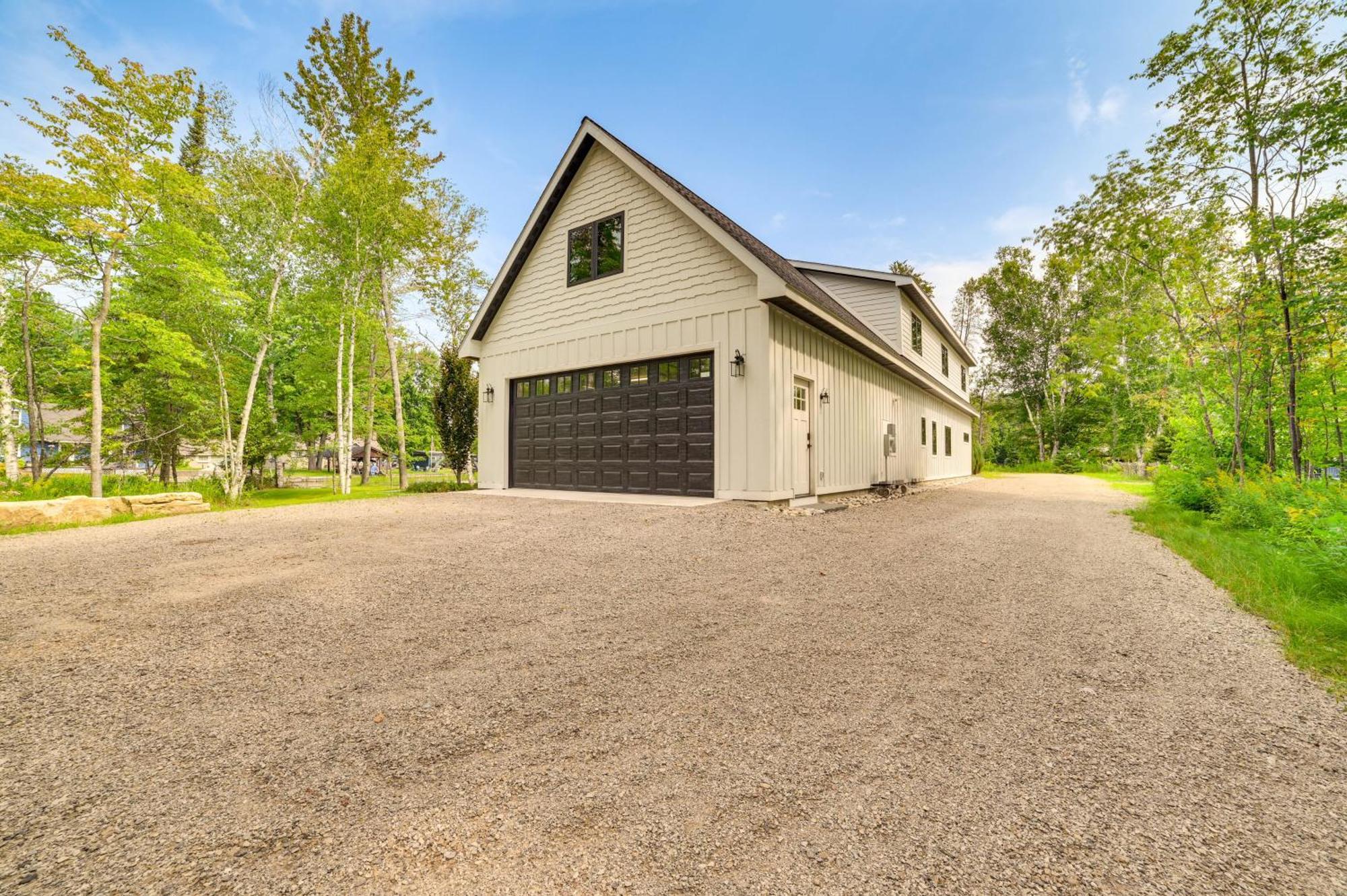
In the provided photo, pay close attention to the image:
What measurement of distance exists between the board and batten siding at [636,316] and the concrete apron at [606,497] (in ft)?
1.25

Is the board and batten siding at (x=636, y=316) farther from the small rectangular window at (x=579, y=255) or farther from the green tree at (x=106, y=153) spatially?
the green tree at (x=106, y=153)

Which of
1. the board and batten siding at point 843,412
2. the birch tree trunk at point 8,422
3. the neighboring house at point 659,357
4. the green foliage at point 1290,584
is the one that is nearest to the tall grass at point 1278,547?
the green foliage at point 1290,584

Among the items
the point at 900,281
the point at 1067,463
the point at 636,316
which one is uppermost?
the point at 900,281

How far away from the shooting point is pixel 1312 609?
321 cm

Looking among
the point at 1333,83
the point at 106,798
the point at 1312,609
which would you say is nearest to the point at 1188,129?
the point at 1333,83

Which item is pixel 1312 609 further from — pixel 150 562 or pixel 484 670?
pixel 150 562

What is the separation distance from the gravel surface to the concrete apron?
352 cm

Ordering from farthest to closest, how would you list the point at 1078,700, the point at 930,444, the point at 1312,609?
the point at 930,444
the point at 1312,609
the point at 1078,700

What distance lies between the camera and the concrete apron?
302 inches

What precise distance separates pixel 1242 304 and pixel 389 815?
11.1 m

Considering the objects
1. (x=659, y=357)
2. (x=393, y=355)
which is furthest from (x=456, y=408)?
(x=659, y=357)

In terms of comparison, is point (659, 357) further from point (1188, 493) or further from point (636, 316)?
point (1188, 493)

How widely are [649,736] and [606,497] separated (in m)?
7.04

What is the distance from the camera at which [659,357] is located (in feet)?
28.3
